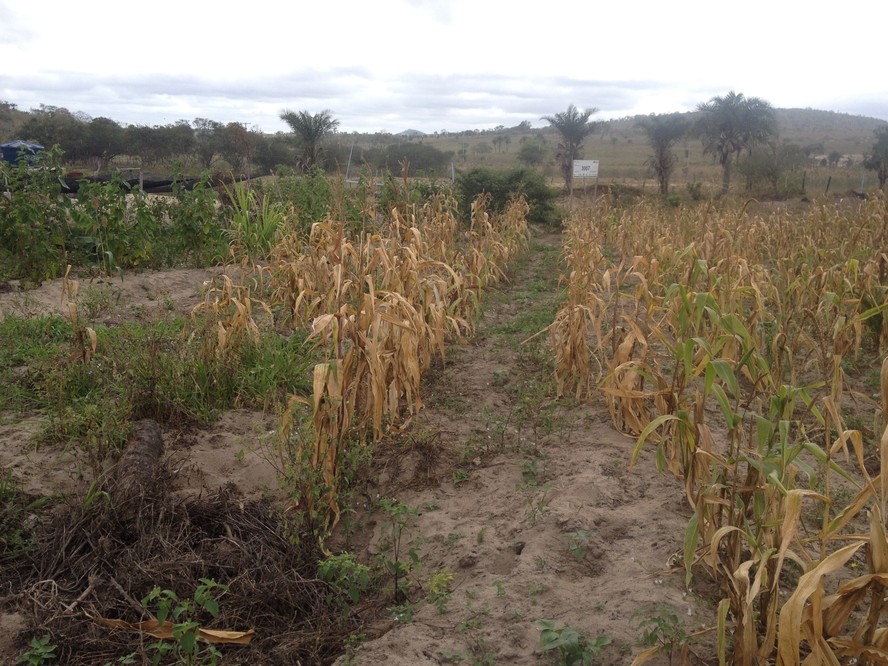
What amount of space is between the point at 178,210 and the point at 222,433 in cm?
496

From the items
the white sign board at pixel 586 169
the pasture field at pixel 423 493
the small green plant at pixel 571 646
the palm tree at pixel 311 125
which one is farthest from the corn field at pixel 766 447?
the palm tree at pixel 311 125

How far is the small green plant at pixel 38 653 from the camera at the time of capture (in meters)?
2.12

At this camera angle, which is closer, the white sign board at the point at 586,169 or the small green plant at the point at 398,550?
the small green plant at the point at 398,550

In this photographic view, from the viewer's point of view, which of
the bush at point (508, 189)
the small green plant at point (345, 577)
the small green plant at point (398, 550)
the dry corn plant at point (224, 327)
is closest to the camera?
the small green plant at point (345, 577)

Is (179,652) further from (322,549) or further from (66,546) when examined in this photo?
(66,546)

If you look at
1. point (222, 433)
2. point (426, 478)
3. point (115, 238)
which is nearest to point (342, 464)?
point (426, 478)

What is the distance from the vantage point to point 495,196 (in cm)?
1377

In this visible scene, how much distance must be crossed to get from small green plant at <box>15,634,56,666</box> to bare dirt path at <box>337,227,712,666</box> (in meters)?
0.97

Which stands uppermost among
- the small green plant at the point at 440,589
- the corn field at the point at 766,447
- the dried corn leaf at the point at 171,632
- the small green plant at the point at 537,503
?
the corn field at the point at 766,447

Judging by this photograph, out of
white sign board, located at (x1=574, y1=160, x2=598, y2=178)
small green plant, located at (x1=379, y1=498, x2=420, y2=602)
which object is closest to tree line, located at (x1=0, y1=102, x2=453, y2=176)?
white sign board, located at (x1=574, y1=160, x2=598, y2=178)

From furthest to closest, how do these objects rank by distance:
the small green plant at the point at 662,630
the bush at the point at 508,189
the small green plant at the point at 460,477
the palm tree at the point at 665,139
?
1. the palm tree at the point at 665,139
2. the bush at the point at 508,189
3. the small green plant at the point at 460,477
4. the small green plant at the point at 662,630

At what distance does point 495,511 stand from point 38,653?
5.59 feet

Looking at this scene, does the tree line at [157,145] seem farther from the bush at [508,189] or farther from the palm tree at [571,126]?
the bush at [508,189]

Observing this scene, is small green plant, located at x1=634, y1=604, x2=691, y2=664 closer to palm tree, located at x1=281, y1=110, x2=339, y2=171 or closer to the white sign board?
the white sign board
